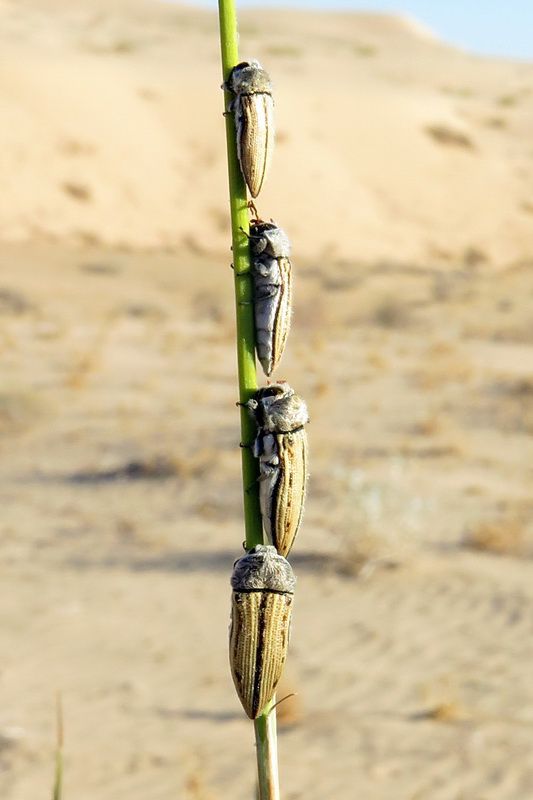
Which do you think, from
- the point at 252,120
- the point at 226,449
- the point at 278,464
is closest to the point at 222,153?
the point at 226,449

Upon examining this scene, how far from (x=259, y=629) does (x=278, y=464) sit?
0.56 ft

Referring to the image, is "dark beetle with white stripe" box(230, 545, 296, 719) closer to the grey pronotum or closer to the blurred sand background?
the grey pronotum

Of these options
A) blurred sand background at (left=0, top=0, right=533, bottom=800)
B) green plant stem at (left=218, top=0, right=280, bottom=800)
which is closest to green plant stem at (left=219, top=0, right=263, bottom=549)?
green plant stem at (left=218, top=0, right=280, bottom=800)

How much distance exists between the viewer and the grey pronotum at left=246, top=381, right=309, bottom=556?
3.67 ft

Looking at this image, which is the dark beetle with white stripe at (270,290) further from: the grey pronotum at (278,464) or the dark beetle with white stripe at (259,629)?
the dark beetle with white stripe at (259,629)

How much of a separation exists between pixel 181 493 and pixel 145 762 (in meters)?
5.05

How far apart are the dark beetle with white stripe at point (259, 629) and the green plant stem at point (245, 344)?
0.02m

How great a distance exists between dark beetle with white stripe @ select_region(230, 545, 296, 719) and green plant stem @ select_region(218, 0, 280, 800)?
23mm

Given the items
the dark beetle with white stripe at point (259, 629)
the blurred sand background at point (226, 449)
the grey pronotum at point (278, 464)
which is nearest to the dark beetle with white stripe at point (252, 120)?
the grey pronotum at point (278, 464)

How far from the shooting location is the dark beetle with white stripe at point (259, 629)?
43.4 inches

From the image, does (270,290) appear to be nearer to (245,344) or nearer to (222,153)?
(245,344)

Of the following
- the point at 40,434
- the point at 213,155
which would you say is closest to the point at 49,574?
the point at 40,434

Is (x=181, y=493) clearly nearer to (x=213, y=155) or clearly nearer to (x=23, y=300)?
(x=23, y=300)

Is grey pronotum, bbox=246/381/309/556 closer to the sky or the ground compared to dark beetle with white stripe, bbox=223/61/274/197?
closer to the ground
